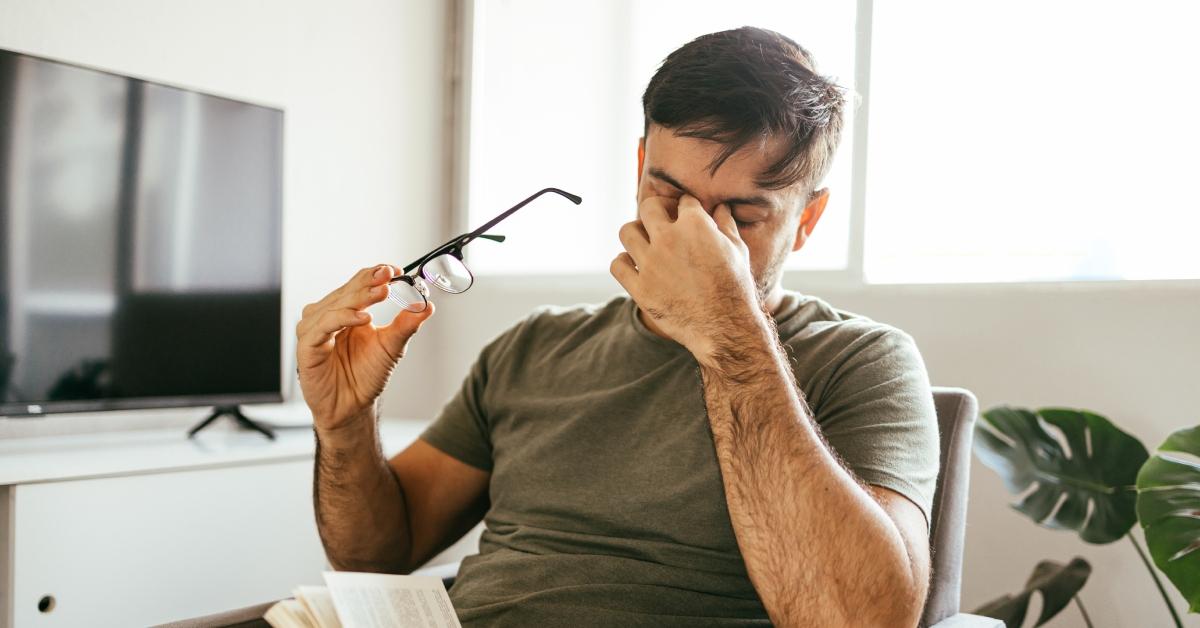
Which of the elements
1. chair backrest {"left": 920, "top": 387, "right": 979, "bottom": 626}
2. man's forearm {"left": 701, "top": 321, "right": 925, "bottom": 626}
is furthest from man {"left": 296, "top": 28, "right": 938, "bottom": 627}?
chair backrest {"left": 920, "top": 387, "right": 979, "bottom": 626}

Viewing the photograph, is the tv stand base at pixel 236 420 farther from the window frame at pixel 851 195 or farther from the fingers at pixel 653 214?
the fingers at pixel 653 214

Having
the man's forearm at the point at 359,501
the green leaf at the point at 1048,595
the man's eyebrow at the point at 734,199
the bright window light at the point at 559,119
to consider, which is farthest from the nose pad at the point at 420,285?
the bright window light at the point at 559,119

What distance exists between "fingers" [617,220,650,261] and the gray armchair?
1.64 ft

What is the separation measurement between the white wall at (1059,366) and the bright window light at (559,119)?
3.25 ft

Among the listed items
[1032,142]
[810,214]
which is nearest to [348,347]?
[810,214]

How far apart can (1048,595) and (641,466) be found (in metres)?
0.90

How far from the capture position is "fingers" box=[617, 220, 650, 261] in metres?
1.14

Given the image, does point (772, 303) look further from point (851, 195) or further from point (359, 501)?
point (851, 195)

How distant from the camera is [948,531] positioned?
126 centimetres

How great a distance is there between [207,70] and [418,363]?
1.10m

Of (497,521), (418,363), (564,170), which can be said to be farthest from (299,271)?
(497,521)

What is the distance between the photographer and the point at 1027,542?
76.6 inches

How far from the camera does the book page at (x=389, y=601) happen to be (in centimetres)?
109

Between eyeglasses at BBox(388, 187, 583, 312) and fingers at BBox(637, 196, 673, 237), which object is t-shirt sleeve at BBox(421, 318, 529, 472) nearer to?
eyeglasses at BBox(388, 187, 583, 312)
